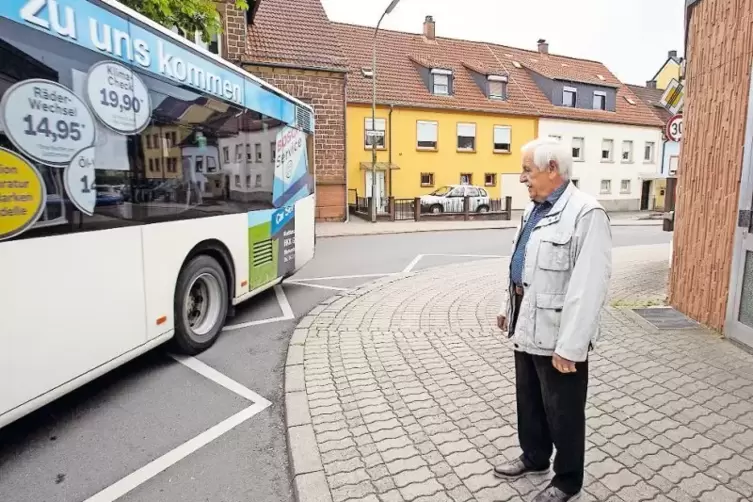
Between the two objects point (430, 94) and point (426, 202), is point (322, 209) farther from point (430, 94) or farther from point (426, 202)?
point (430, 94)

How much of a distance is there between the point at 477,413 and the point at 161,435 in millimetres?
2213

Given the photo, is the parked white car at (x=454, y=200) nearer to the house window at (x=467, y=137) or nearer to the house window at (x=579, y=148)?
the house window at (x=467, y=137)

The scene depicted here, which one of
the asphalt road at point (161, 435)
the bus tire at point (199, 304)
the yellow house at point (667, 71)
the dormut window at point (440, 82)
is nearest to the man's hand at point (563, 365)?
the asphalt road at point (161, 435)

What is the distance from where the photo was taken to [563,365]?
222cm

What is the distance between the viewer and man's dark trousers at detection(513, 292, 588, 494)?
236cm

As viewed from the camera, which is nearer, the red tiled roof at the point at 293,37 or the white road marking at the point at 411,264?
the white road marking at the point at 411,264

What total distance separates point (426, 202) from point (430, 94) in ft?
28.6

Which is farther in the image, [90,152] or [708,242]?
[708,242]

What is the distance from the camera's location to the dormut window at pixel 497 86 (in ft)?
103

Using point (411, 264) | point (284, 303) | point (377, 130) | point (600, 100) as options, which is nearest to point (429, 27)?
point (377, 130)

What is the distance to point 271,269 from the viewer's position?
663 cm

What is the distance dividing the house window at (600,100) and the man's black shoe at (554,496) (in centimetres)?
3751

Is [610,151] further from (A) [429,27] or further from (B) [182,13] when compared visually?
(B) [182,13]

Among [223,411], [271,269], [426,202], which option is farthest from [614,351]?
[426,202]
